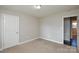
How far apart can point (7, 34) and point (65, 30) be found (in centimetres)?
318

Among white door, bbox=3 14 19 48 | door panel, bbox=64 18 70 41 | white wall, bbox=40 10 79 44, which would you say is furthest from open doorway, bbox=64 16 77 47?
white door, bbox=3 14 19 48

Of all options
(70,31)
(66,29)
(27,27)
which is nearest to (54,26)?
(66,29)

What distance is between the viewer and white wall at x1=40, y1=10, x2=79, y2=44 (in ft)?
14.0

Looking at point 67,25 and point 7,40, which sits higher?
point 67,25

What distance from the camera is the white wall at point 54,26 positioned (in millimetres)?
4266

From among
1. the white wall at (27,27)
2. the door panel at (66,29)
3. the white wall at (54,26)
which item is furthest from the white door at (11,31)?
the door panel at (66,29)

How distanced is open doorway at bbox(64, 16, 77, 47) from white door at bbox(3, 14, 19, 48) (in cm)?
278

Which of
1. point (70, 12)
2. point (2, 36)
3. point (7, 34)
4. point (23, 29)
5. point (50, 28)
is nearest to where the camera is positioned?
point (2, 36)
